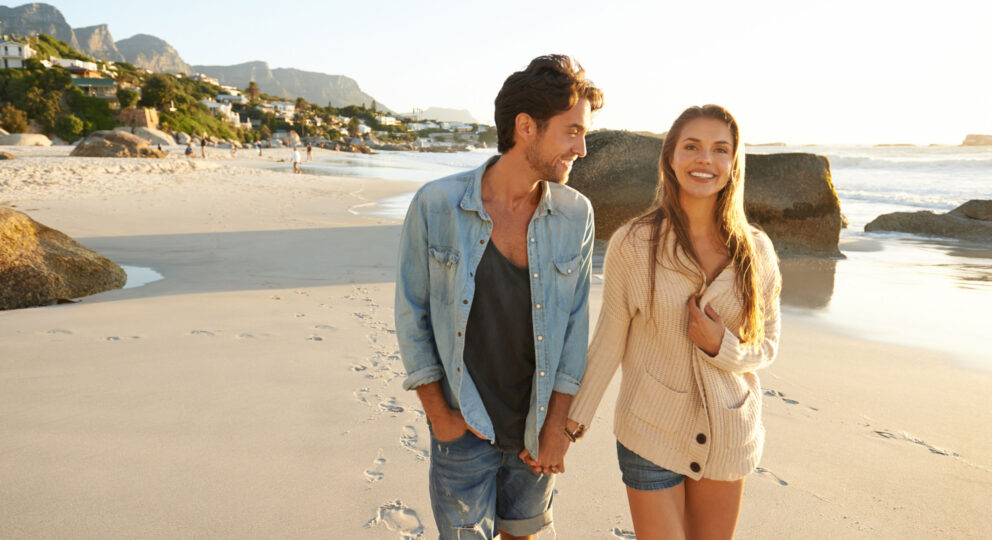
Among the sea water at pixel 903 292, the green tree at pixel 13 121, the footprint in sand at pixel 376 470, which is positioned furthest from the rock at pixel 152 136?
→ the footprint in sand at pixel 376 470

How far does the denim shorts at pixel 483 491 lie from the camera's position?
1.88 metres

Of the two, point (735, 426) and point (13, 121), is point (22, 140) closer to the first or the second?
point (13, 121)

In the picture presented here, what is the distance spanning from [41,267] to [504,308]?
601 centimetres

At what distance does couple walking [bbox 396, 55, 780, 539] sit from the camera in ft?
6.30

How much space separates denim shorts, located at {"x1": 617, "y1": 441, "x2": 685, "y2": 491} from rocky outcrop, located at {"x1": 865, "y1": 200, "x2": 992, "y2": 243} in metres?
13.9

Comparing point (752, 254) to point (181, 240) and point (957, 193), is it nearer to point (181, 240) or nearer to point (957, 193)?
point (181, 240)

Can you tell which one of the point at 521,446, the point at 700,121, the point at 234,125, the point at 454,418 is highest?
the point at 234,125

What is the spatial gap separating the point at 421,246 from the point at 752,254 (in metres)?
1.12

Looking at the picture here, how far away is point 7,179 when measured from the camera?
15.8 meters

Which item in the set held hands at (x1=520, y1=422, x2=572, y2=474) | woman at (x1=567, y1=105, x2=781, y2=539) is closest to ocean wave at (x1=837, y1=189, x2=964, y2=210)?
woman at (x1=567, y1=105, x2=781, y2=539)

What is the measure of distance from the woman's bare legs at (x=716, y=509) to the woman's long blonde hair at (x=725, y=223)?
0.48m

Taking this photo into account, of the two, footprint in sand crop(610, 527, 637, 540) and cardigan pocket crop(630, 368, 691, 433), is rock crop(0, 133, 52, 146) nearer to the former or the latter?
footprint in sand crop(610, 527, 637, 540)

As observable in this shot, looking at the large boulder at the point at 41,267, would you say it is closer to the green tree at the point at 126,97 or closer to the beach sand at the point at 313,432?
the beach sand at the point at 313,432

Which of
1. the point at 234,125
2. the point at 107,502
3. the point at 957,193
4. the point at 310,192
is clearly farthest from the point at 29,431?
the point at 234,125
